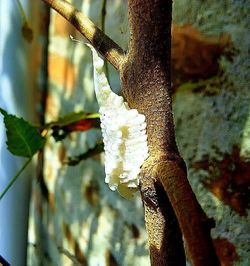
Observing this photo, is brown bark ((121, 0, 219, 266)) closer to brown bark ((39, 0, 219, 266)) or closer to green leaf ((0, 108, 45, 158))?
brown bark ((39, 0, 219, 266))

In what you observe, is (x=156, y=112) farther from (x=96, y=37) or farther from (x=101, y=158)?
(x=101, y=158)

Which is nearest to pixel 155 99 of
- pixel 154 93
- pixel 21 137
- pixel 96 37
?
pixel 154 93

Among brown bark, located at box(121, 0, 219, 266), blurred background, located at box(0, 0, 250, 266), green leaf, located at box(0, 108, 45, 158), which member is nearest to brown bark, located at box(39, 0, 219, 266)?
brown bark, located at box(121, 0, 219, 266)

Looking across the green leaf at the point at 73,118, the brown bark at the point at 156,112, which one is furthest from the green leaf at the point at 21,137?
the brown bark at the point at 156,112

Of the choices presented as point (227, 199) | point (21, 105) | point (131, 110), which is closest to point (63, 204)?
point (21, 105)

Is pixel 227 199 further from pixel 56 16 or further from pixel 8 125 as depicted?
pixel 56 16

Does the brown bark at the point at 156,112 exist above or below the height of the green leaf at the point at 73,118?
below

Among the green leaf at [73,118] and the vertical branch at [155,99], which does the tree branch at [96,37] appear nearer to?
the vertical branch at [155,99]
